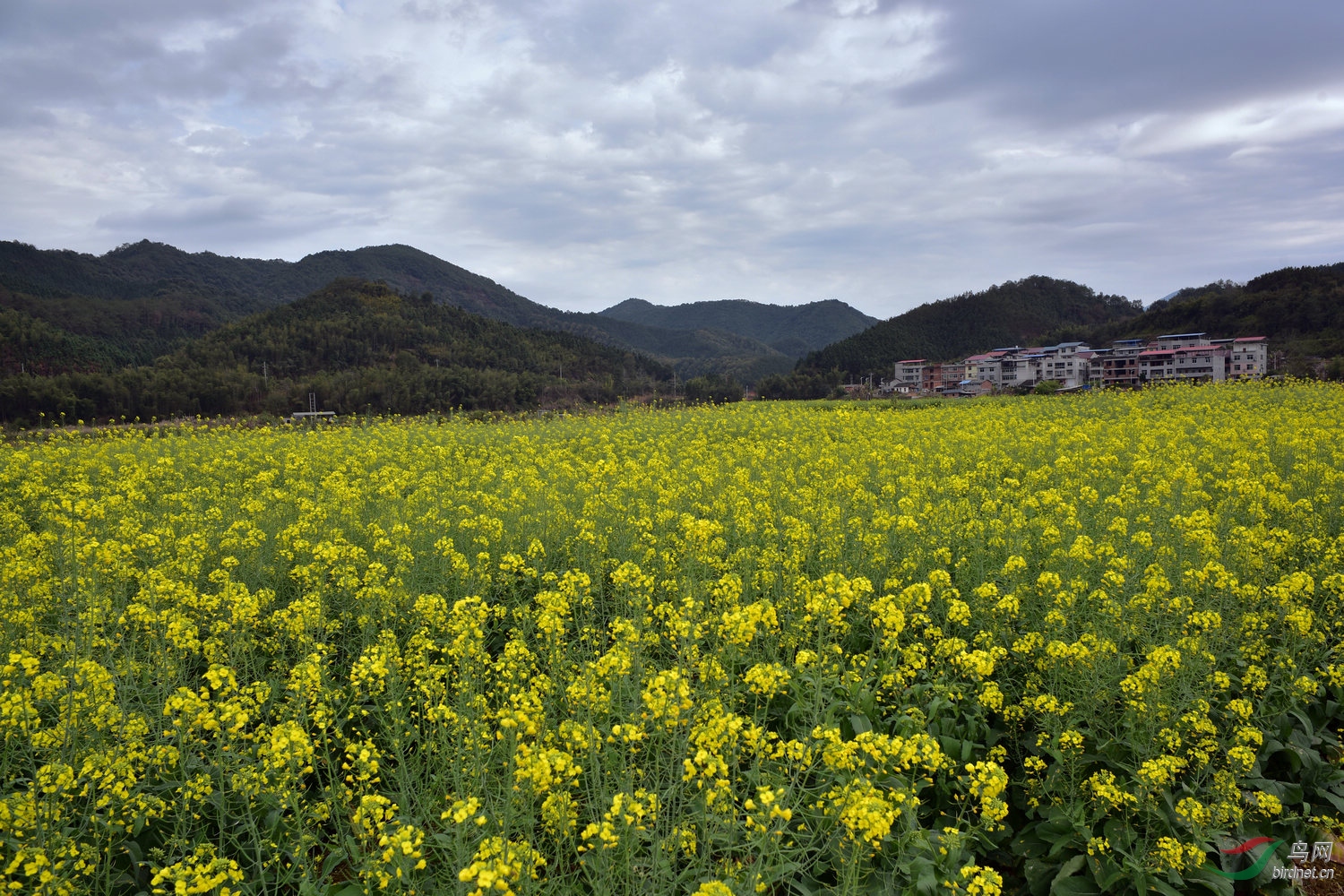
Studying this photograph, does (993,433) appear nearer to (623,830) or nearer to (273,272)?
(623,830)

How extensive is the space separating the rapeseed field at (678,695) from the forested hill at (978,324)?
3386 inches

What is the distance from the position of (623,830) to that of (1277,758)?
4832 mm

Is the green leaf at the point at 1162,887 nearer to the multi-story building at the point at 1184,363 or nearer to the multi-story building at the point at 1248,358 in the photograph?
the multi-story building at the point at 1184,363

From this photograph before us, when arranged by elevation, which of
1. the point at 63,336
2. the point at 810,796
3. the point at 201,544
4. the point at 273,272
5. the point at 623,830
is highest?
the point at 273,272

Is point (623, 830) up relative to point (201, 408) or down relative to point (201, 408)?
down

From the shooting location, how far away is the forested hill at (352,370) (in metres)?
46.9

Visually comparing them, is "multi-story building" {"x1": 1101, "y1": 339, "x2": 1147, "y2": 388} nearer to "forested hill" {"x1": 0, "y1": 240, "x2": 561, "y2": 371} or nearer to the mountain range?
the mountain range

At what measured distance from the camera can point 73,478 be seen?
37.6 ft

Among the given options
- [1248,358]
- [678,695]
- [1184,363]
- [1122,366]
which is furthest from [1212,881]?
[1122,366]

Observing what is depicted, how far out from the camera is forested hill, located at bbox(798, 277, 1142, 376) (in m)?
98.9

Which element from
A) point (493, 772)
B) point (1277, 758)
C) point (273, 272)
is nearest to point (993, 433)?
point (1277, 758)

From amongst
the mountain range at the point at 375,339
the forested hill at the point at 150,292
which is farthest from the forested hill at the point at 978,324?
the forested hill at the point at 150,292

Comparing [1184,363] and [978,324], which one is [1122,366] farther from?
[978,324]

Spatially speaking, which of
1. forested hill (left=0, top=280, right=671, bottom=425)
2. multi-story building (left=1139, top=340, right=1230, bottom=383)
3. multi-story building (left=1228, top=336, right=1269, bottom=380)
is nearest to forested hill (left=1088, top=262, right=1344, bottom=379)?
multi-story building (left=1228, top=336, right=1269, bottom=380)
